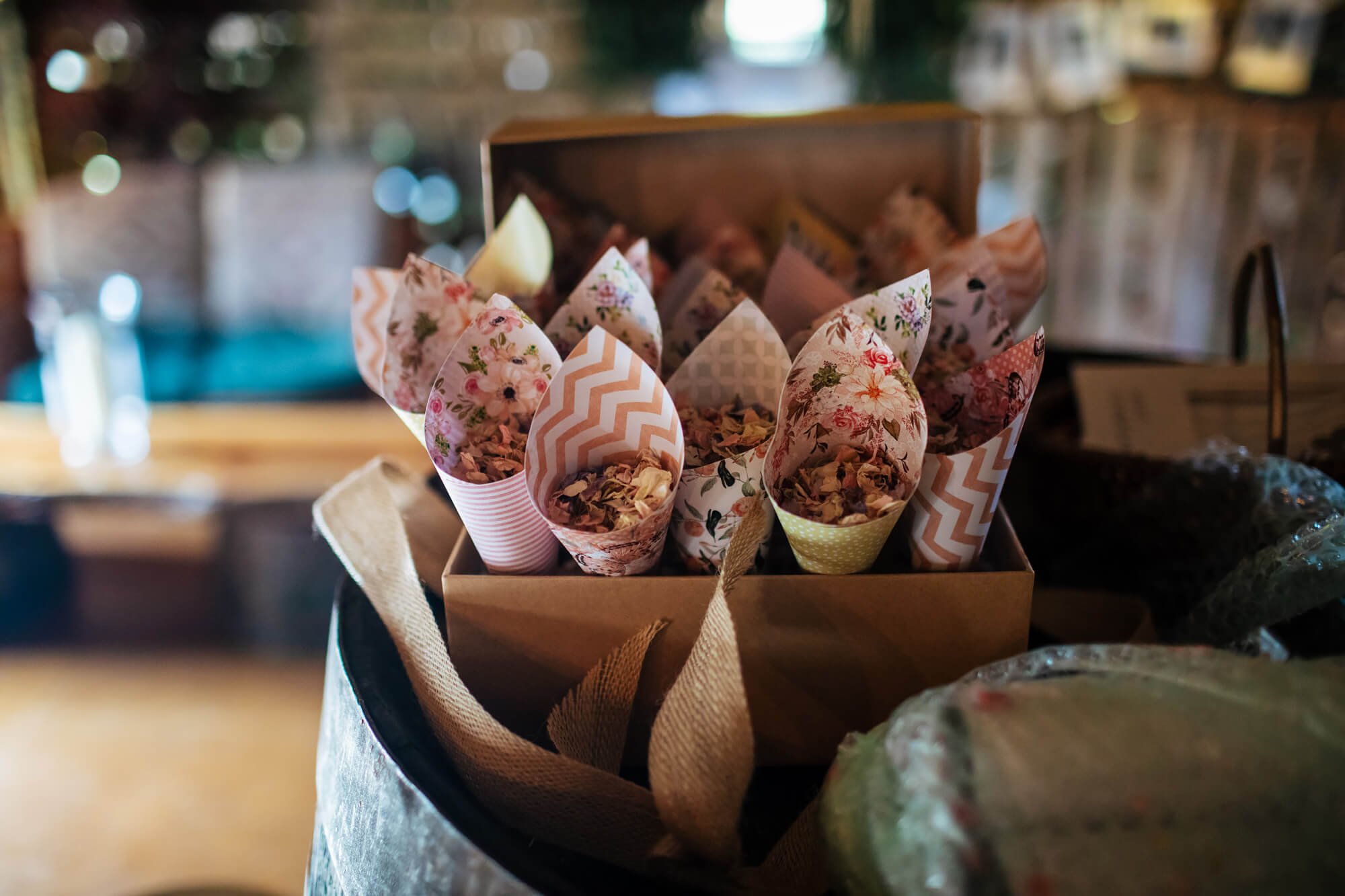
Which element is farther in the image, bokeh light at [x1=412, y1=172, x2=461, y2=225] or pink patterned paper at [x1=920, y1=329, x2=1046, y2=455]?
bokeh light at [x1=412, y1=172, x2=461, y2=225]

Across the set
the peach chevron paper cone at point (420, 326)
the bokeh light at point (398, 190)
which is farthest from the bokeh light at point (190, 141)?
the peach chevron paper cone at point (420, 326)

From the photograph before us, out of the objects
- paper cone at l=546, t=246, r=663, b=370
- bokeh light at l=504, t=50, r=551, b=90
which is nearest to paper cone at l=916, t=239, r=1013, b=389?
paper cone at l=546, t=246, r=663, b=370

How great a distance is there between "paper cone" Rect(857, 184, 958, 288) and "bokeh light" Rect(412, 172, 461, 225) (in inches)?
123

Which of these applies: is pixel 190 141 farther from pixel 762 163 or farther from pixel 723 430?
pixel 723 430

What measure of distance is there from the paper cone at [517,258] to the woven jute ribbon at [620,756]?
10.9 inches

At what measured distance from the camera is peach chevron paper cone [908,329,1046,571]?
509 millimetres

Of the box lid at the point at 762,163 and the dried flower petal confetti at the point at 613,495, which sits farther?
the box lid at the point at 762,163

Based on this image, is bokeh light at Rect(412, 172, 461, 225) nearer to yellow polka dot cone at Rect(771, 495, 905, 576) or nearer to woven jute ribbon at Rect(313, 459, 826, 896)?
woven jute ribbon at Rect(313, 459, 826, 896)

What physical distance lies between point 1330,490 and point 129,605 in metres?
2.45

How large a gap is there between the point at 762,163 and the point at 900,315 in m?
0.43

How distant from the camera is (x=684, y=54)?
11.3ft

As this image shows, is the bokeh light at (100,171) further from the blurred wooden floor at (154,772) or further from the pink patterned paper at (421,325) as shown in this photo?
the pink patterned paper at (421,325)

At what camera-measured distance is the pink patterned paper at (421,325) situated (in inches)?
24.2

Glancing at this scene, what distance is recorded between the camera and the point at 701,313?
695 mm
